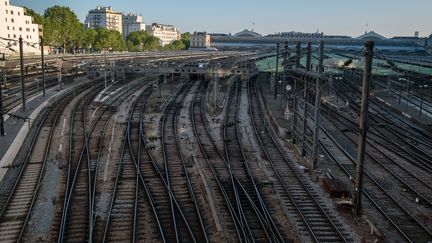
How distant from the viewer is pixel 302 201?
14.6 m

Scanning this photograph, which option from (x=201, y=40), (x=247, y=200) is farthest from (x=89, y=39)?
(x=247, y=200)

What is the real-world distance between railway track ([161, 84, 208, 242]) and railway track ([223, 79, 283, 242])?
49.6 inches

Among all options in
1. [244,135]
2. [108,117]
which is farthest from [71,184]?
[108,117]

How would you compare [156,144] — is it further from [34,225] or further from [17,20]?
[17,20]

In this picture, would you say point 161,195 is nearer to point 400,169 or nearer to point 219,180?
point 219,180

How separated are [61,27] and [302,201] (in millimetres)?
92038

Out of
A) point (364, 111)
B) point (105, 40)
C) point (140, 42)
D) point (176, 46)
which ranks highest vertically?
point (140, 42)

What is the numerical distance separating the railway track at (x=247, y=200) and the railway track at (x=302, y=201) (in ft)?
2.83

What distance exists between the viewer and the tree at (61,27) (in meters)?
94.3

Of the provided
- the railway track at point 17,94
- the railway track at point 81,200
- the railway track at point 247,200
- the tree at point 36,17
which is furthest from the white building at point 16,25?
the railway track at point 247,200

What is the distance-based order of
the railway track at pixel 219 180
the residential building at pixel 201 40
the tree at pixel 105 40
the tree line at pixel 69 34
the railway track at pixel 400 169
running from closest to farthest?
the railway track at pixel 219 180, the railway track at pixel 400 169, the tree line at pixel 69 34, the tree at pixel 105 40, the residential building at pixel 201 40

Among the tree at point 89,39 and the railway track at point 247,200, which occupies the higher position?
the tree at point 89,39

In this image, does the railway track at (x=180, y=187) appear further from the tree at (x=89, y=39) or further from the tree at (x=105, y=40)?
the tree at (x=105, y=40)

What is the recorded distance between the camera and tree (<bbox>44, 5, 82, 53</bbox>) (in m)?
94.3
